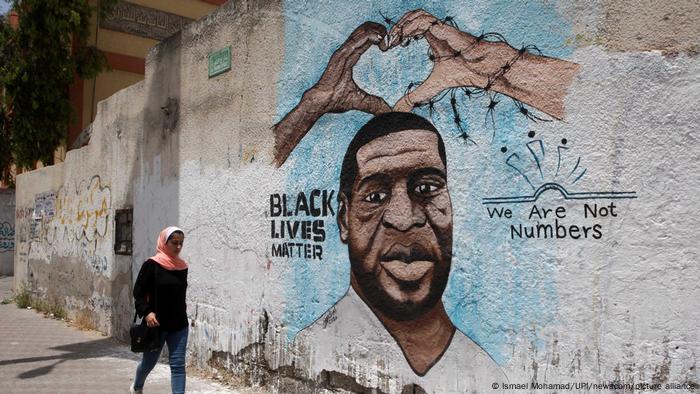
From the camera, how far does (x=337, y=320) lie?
15.6ft

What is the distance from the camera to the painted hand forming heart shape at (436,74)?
372cm

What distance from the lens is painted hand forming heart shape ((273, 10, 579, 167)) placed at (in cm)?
372

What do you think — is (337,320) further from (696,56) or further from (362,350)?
(696,56)

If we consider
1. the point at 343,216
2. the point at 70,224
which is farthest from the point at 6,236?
the point at 343,216

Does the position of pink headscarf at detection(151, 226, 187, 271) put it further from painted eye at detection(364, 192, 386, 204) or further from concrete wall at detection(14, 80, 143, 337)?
concrete wall at detection(14, 80, 143, 337)

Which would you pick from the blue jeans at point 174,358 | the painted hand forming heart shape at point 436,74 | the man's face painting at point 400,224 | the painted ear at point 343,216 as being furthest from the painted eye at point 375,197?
the blue jeans at point 174,358

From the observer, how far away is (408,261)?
4301 mm

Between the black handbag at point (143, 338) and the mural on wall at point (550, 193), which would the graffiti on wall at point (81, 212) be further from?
the mural on wall at point (550, 193)

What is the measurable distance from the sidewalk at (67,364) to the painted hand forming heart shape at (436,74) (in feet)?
8.52

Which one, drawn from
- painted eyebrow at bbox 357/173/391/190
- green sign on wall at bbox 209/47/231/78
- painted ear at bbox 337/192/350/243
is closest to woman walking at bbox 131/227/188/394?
painted ear at bbox 337/192/350/243

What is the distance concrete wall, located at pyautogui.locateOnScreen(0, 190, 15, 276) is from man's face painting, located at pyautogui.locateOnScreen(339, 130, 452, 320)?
16.2m

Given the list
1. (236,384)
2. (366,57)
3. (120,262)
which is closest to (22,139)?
(120,262)

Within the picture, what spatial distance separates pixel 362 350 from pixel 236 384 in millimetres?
1688

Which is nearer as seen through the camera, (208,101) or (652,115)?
(652,115)
